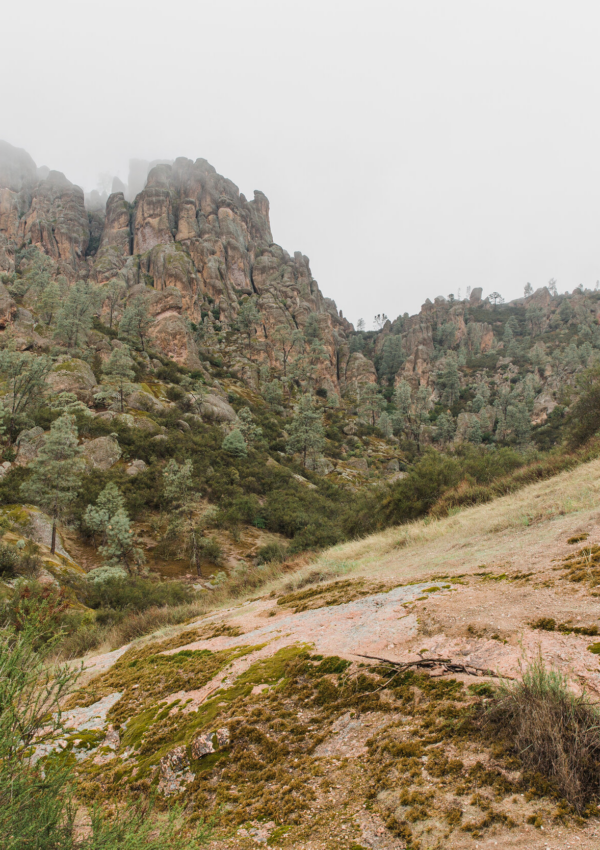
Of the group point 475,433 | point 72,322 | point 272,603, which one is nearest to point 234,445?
point 72,322

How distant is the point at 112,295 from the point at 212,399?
108 ft

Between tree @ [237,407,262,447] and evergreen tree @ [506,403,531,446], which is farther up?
tree @ [237,407,262,447]

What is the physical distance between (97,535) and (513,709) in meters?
26.5

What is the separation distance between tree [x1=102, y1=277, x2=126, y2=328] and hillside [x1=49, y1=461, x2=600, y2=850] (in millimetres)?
67917

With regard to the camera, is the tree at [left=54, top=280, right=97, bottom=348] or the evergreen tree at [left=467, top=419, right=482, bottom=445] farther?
the evergreen tree at [left=467, top=419, right=482, bottom=445]

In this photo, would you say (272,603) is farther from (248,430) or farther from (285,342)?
(285,342)

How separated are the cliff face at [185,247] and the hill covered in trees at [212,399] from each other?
1.80ft

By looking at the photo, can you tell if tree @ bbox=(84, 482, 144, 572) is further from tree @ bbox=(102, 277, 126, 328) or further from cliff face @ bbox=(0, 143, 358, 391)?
cliff face @ bbox=(0, 143, 358, 391)

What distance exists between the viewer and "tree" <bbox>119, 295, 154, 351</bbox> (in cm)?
5446

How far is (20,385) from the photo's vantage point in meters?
30.7

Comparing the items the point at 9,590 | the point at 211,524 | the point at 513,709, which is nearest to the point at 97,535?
the point at 211,524

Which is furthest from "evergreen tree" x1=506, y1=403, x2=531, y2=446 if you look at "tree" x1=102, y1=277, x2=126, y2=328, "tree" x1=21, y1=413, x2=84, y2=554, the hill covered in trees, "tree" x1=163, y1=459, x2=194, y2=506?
"tree" x1=102, y1=277, x2=126, y2=328

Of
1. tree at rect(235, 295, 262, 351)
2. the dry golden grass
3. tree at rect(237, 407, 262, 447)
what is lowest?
the dry golden grass

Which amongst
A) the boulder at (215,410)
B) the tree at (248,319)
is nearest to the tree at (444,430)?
the tree at (248,319)
